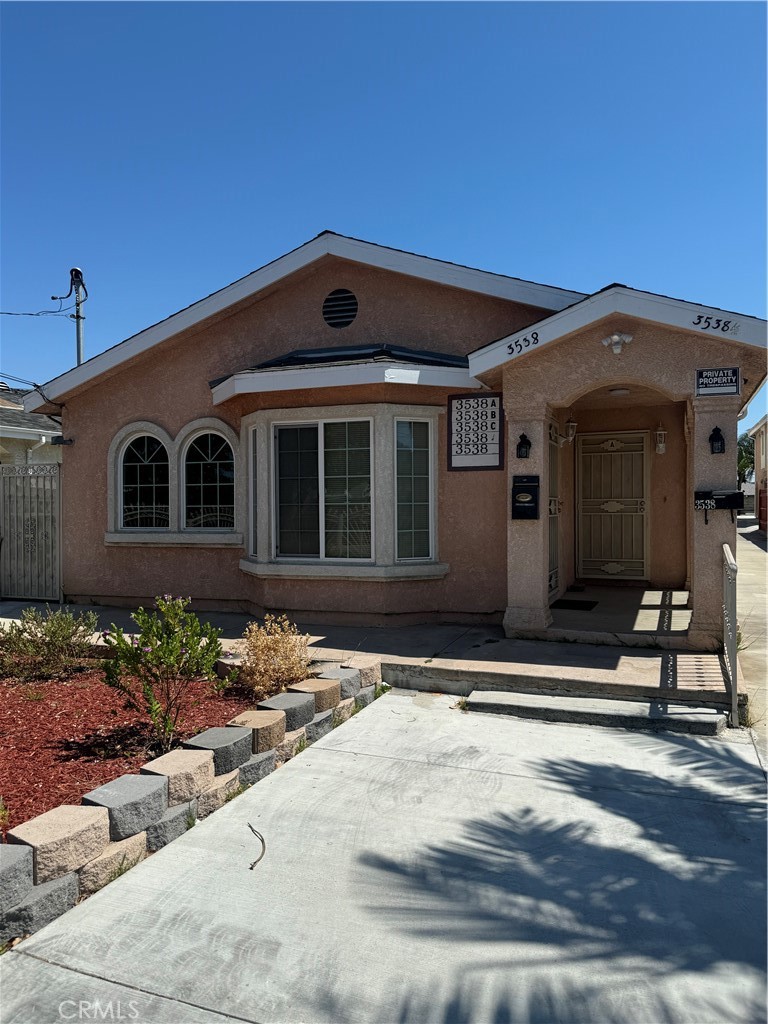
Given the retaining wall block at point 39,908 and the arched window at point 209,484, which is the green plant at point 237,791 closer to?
the retaining wall block at point 39,908

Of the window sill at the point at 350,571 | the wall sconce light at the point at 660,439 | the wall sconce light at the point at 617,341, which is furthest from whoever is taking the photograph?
the wall sconce light at the point at 660,439

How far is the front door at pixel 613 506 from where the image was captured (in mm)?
11203

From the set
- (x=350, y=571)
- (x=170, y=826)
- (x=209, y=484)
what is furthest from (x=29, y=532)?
(x=170, y=826)

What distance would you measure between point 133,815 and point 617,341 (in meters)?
6.00

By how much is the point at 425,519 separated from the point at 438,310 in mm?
2723

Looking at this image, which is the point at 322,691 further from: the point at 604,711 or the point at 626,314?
the point at 626,314

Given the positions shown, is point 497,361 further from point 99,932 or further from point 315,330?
point 99,932

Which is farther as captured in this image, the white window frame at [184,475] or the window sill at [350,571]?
the white window frame at [184,475]

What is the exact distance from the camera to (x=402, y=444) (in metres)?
8.82

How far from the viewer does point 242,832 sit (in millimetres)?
4051

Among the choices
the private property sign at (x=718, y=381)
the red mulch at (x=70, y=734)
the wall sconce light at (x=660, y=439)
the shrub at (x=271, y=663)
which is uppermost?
the private property sign at (x=718, y=381)

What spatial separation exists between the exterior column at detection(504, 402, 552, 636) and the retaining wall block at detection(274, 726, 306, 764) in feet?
10.8

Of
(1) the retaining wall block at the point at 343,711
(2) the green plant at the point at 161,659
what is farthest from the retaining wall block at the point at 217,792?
(1) the retaining wall block at the point at 343,711

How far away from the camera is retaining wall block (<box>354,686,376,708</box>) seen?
6.38 meters
